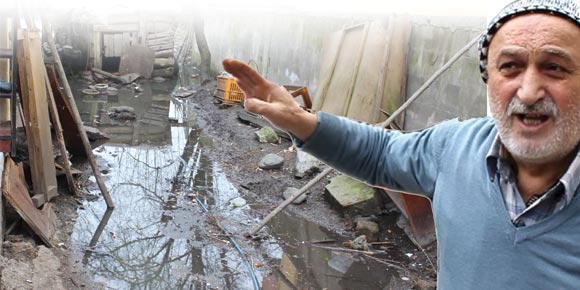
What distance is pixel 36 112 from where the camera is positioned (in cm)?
534

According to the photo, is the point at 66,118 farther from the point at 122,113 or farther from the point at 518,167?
the point at 518,167

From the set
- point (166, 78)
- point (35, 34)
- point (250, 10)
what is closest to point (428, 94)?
point (35, 34)

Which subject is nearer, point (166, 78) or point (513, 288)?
point (513, 288)

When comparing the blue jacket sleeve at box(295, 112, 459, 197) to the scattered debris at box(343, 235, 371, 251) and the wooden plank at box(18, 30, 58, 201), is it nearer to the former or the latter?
the scattered debris at box(343, 235, 371, 251)

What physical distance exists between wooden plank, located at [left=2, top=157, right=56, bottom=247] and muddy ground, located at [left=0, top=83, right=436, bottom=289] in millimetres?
89

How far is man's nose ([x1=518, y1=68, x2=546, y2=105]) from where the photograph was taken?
1.33m

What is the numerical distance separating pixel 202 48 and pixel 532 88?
1480cm

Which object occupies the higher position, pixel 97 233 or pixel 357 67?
pixel 357 67

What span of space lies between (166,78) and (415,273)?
12.8 metres

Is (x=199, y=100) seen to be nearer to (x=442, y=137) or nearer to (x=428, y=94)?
(x=428, y=94)

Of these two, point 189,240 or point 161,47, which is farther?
point 161,47

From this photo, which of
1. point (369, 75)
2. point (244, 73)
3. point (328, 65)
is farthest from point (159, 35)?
point (244, 73)

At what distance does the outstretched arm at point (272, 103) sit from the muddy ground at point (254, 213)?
2740mm

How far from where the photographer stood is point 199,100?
13.0 m
